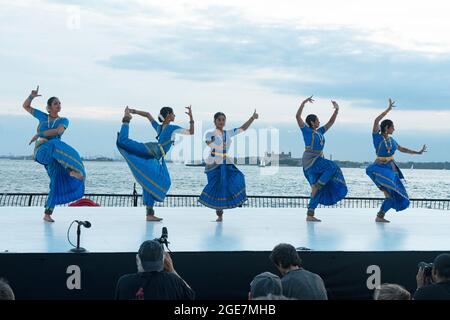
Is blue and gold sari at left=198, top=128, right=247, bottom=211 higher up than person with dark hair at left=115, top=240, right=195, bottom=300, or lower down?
higher up

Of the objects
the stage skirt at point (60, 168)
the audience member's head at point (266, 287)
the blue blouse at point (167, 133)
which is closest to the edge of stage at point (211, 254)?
the stage skirt at point (60, 168)

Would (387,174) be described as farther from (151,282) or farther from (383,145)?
(151,282)

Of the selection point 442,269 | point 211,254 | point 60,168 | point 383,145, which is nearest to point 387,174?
point 383,145

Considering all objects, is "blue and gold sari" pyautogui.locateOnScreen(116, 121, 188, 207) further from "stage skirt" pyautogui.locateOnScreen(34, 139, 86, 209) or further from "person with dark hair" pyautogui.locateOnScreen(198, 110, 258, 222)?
"stage skirt" pyautogui.locateOnScreen(34, 139, 86, 209)

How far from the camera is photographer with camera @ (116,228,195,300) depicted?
3.52 meters

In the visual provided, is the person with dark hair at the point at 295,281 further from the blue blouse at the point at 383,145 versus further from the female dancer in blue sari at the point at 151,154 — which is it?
the blue blouse at the point at 383,145

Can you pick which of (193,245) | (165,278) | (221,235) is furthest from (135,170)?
(165,278)

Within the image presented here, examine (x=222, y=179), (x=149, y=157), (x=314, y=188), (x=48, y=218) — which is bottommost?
(x=48, y=218)

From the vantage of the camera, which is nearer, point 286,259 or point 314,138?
point 286,259

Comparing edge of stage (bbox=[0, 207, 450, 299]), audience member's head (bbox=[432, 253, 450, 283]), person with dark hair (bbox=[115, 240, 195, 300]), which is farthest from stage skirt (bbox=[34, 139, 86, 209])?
audience member's head (bbox=[432, 253, 450, 283])

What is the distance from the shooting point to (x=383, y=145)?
25.9 feet

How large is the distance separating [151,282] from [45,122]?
150 inches

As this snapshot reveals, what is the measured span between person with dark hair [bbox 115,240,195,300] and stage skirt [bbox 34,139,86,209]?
11.7 ft

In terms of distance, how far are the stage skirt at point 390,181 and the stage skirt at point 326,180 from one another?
0.34 meters
